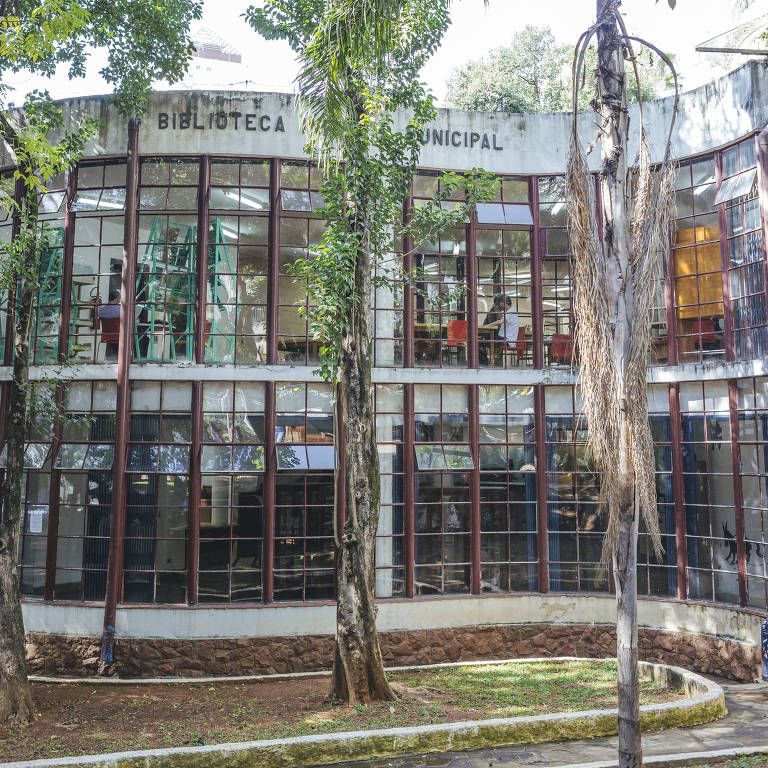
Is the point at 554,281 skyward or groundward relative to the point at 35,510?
skyward

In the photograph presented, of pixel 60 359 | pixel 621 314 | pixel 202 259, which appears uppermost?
pixel 202 259

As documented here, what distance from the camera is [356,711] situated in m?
9.02

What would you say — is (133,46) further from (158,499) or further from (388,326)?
(158,499)

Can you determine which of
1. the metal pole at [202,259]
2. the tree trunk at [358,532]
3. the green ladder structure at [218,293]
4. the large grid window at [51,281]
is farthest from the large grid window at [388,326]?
the large grid window at [51,281]

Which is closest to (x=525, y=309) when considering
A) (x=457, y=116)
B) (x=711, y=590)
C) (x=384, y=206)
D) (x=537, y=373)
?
(x=537, y=373)

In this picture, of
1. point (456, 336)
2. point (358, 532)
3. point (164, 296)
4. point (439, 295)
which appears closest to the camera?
point (358, 532)

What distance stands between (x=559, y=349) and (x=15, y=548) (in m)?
9.06

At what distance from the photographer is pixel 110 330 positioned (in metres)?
12.8

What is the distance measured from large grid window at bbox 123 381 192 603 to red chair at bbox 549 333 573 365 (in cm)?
624

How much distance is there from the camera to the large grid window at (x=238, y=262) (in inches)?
506

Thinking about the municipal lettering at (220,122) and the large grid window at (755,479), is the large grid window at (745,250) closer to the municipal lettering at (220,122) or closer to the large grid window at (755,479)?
the large grid window at (755,479)

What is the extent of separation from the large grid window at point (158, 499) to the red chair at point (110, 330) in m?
1.09

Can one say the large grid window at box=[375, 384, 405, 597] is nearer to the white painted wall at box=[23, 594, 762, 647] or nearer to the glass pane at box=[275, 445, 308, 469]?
the white painted wall at box=[23, 594, 762, 647]

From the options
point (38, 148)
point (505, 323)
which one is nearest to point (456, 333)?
point (505, 323)
